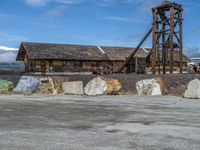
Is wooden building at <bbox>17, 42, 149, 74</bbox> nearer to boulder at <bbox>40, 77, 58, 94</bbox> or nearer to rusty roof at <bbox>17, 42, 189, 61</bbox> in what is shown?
rusty roof at <bbox>17, 42, 189, 61</bbox>

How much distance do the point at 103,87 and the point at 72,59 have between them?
26.2 m

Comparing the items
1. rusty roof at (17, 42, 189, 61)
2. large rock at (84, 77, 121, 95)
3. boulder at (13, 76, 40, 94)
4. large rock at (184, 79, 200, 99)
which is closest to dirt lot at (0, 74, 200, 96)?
large rock at (84, 77, 121, 95)

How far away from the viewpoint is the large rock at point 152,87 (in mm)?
23072

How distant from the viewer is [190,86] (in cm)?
2106

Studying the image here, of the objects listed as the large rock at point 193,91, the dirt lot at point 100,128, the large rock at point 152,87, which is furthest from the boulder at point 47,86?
the dirt lot at point 100,128

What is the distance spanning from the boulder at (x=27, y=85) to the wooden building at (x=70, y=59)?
19.7 m

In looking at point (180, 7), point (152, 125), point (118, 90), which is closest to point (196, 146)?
point (152, 125)

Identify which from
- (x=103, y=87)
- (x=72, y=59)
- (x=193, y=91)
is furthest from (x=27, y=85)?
(x=72, y=59)

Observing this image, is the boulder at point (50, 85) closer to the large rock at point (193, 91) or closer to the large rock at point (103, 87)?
the large rock at point (103, 87)

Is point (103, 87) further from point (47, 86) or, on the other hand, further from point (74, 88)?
point (47, 86)

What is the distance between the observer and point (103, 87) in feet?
77.9

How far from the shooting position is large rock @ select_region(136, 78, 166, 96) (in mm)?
23072

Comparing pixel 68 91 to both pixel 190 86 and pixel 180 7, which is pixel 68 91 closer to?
pixel 190 86

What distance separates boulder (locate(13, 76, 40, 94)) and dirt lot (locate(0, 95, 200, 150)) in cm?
1032
